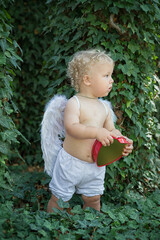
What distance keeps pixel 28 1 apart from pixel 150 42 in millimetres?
2835

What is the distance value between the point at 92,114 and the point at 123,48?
0.98 meters

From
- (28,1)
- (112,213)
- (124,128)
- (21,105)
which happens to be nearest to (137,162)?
(124,128)

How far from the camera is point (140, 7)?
2.82 m

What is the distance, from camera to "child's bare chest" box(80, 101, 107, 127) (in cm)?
232

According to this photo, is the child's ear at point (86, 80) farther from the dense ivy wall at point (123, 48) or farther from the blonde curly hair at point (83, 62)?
the dense ivy wall at point (123, 48)

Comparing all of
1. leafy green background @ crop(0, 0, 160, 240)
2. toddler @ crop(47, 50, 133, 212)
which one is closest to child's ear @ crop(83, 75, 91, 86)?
toddler @ crop(47, 50, 133, 212)

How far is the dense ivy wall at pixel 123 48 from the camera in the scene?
9.45 ft

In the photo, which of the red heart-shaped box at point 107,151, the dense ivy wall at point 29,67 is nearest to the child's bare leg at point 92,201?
the red heart-shaped box at point 107,151

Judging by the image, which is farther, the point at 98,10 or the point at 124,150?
the point at 98,10

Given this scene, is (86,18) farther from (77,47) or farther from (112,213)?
(112,213)

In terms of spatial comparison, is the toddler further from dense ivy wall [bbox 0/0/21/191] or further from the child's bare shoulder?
dense ivy wall [bbox 0/0/21/191]

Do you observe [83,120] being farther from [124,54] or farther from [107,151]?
[124,54]

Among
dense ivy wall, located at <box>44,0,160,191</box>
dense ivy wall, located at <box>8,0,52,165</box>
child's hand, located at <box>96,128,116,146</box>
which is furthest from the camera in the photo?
dense ivy wall, located at <box>8,0,52,165</box>

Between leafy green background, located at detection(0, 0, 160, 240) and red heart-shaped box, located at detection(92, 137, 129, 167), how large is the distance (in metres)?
0.41
